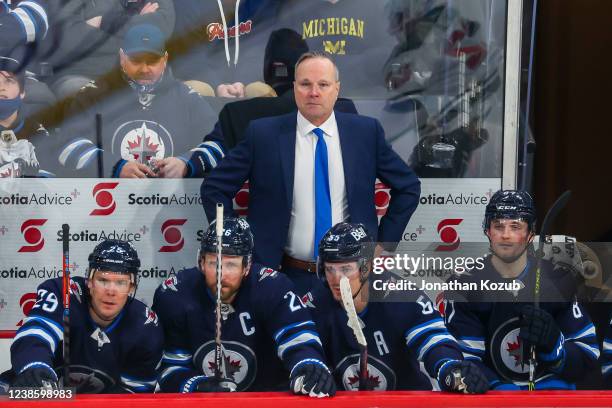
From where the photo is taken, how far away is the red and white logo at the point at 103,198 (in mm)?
5348

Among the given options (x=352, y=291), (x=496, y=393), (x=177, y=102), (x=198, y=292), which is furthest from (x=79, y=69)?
(x=496, y=393)

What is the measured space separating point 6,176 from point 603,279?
2727 mm

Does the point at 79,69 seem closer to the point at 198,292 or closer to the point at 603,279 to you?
the point at 198,292

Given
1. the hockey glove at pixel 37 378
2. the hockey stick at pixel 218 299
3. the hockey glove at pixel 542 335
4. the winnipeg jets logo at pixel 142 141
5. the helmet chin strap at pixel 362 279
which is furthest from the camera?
the winnipeg jets logo at pixel 142 141

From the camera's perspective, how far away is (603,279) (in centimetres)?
512

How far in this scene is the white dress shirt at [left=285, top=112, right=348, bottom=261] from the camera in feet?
16.3

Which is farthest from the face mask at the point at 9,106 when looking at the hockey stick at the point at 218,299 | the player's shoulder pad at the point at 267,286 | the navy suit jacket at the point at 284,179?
the hockey stick at the point at 218,299

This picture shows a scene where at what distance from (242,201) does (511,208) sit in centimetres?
138

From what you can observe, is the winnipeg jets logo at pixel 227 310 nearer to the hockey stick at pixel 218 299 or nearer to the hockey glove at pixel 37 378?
the hockey stick at pixel 218 299

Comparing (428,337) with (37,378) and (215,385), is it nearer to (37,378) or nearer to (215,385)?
(215,385)

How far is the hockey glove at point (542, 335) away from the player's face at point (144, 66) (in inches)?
80.5

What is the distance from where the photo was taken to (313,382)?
12.2 feet

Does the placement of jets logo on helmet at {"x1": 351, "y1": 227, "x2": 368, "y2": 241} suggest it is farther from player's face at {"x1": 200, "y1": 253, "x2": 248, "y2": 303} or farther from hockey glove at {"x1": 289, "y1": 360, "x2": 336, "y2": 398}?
hockey glove at {"x1": 289, "y1": 360, "x2": 336, "y2": 398}

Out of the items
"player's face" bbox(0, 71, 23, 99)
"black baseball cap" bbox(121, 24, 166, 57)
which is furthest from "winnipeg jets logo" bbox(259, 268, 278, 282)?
"player's face" bbox(0, 71, 23, 99)
